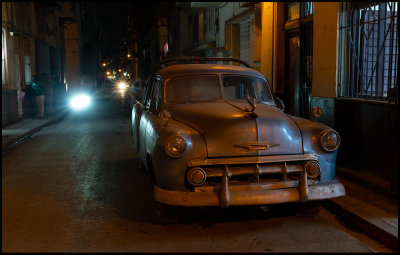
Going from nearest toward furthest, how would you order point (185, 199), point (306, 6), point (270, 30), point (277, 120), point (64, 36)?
point (185, 199), point (277, 120), point (306, 6), point (270, 30), point (64, 36)

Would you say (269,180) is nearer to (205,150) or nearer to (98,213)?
(205,150)

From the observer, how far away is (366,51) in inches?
288

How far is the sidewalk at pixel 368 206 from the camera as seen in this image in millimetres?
4543

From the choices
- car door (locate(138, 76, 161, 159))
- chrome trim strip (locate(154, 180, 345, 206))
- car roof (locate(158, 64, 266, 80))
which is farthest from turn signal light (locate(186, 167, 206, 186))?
car roof (locate(158, 64, 266, 80))

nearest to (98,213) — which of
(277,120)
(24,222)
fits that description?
(24,222)

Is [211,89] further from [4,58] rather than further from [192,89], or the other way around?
[4,58]

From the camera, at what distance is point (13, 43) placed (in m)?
16.3

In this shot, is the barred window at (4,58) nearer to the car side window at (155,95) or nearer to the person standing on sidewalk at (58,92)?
the person standing on sidewalk at (58,92)

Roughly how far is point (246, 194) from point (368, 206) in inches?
72.2

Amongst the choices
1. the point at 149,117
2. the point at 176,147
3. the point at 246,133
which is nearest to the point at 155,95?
the point at 149,117

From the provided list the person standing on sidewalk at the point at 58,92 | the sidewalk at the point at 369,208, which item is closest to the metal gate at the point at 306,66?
the sidewalk at the point at 369,208

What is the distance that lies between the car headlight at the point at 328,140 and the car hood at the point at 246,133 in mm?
262

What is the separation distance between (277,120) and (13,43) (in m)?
14.3

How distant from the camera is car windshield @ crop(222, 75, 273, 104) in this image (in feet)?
20.3
